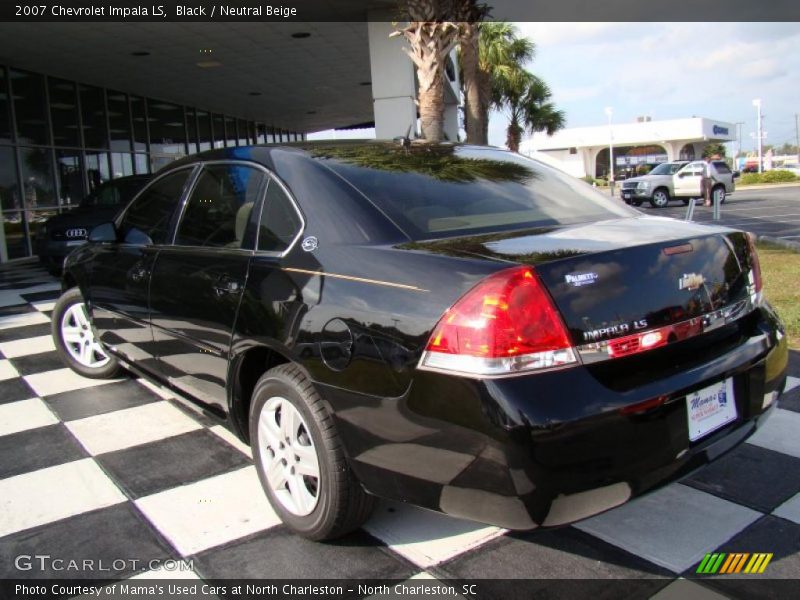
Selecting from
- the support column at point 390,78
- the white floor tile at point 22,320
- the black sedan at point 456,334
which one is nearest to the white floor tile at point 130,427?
the black sedan at point 456,334

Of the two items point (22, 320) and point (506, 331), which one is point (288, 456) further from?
point (22, 320)

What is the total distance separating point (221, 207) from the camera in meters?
3.09

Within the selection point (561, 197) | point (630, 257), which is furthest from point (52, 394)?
point (630, 257)

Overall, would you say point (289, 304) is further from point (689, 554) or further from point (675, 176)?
point (675, 176)

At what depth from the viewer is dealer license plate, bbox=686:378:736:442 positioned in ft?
6.88

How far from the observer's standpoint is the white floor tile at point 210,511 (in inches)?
101

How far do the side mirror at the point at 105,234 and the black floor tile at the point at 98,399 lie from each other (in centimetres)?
104

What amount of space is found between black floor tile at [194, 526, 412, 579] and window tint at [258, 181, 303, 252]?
3.76 ft

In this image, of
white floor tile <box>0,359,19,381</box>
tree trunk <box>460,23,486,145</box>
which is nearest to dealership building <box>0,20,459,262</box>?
tree trunk <box>460,23,486,145</box>

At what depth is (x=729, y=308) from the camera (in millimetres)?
2320

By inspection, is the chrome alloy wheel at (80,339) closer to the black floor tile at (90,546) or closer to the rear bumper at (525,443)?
the black floor tile at (90,546)

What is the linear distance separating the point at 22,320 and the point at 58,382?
2767mm

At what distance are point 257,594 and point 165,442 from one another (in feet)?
5.04

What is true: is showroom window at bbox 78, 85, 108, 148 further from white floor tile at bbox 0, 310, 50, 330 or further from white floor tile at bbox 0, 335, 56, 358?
white floor tile at bbox 0, 335, 56, 358
